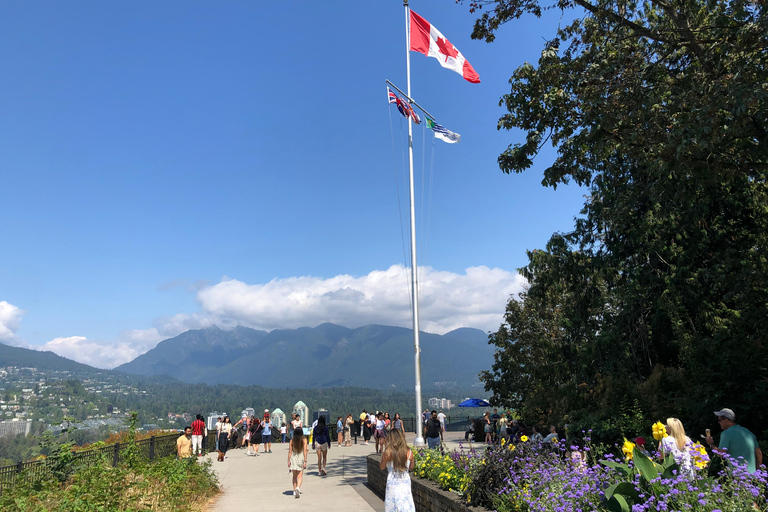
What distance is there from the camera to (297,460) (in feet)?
37.2

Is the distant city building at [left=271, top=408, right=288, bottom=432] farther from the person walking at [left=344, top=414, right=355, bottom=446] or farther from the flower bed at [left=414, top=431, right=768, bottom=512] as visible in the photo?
the flower bed at [left=414, top=431, right=768, bottom=512]

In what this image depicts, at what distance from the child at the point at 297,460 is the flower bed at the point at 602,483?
4061 millimetres

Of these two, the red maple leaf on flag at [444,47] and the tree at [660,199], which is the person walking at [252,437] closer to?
the tree at [660,199]

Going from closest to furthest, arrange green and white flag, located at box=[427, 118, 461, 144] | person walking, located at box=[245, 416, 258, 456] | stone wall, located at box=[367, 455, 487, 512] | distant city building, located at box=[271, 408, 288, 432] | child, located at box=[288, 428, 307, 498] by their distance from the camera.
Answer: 1. stone wall, located at box=[367, 455, 487, 512]
2. child, located at box=[288, 428, 307, 498]
3. green and white flag, located at box=[427, 118, 461, 144]
4. person walking, located at box=[245, 416, 258, 456]
5. distant city building, located at box=[271, 408, 288, 432]

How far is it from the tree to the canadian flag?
15.3ft

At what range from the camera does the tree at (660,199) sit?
29.9ft

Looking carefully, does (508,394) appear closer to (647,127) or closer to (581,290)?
(581,290)

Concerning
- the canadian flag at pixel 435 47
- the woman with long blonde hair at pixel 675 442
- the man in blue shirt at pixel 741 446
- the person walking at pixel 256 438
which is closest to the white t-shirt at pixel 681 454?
the woman with long blonde hair at pixel 675 442

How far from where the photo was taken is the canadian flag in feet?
53.5

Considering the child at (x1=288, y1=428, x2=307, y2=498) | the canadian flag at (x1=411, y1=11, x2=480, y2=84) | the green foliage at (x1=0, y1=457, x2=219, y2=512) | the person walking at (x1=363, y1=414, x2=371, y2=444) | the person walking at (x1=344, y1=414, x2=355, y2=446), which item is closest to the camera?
the green foliage at (x1=0, y1=457, x2=219, y2=512)

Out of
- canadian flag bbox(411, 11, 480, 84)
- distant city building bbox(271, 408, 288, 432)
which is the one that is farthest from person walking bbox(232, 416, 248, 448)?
canadian flag bbox(411, 11, 480, 84)

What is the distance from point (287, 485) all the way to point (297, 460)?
211 cm

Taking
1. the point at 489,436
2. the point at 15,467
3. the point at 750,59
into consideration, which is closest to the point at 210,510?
the point at 15,467

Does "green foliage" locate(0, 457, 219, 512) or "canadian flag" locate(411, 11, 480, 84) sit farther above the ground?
"canadian flag" locate(411, 11, 480, 84)
